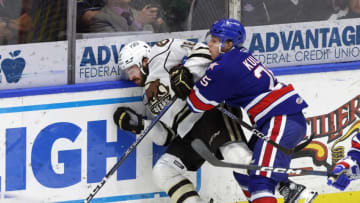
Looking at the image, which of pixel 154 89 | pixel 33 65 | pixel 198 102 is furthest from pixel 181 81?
pixel 33 65

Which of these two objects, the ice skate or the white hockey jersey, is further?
the white hockey jersey

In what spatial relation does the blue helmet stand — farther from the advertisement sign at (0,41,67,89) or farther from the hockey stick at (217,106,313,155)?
the advertisement sign at (0,41,67,89)

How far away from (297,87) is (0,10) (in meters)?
1.78

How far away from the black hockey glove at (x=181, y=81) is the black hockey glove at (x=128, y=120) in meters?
0.33

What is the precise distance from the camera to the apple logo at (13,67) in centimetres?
516

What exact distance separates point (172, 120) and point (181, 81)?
0.37 m

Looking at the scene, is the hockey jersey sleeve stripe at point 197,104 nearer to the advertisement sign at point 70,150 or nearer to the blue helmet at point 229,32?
the blue helmet at point 229,32

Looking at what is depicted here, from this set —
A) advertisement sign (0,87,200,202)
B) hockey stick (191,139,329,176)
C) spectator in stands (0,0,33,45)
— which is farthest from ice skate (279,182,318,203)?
spectator in stands (0,0,33,45)

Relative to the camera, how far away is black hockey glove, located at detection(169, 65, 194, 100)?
504 cm

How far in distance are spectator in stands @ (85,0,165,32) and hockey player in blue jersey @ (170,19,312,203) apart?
1.66ft

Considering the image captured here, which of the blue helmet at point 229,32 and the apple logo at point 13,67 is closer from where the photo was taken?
the blue helmet at point 229,32

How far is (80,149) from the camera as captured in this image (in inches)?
209

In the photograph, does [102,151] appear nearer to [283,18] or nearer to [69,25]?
[69,25]

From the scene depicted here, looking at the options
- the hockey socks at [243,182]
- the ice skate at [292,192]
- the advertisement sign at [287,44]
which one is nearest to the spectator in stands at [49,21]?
the advertisement sign at [287,44]
